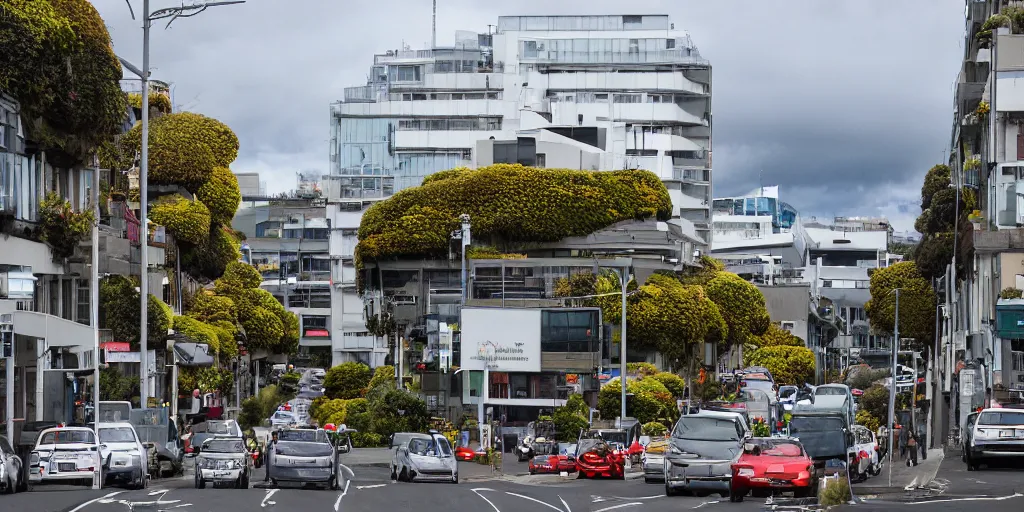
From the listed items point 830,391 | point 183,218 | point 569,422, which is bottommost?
point 569,422

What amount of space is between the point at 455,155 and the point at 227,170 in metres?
38.8

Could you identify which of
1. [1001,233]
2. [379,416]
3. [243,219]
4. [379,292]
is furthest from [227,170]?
[243,219]

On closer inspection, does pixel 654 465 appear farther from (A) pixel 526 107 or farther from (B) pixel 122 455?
(A) pixel 526 107

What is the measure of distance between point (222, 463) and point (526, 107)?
304ft

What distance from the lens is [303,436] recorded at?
1421 inches

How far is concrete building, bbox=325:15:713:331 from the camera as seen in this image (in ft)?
411

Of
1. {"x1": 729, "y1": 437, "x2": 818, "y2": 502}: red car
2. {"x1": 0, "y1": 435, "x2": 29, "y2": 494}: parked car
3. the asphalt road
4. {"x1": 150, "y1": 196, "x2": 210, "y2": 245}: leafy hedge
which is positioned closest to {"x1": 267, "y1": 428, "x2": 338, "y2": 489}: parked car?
the asphalt road

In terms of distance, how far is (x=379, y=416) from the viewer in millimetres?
76250

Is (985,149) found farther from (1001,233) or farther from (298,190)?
(298,190)

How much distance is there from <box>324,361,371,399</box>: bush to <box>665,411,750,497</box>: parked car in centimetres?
6335

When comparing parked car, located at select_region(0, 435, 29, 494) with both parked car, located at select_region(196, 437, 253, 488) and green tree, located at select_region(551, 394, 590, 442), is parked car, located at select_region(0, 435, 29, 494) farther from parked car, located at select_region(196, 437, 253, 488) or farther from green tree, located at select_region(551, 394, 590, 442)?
green tree, located at select_region(551, 394, 590, 442)

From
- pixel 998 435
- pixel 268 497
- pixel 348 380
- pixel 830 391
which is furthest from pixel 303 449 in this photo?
pixel 348 380

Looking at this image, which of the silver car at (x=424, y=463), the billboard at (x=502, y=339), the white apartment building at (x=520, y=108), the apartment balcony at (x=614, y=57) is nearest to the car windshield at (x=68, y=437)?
the silver car at (x=424, y=463)

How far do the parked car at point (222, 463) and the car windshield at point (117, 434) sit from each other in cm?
179
